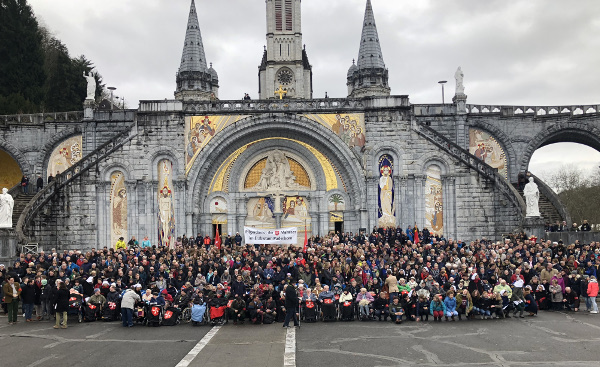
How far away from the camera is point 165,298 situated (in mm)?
18875

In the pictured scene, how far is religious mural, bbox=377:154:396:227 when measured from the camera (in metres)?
36.3

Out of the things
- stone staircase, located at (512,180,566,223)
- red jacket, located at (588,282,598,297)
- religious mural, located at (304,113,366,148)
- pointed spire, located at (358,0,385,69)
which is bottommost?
red jacket, located at (588,282,598,297)

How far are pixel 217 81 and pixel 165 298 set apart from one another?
79707 mm

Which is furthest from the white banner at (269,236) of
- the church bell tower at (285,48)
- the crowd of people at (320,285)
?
the church bell tower at (285,48)

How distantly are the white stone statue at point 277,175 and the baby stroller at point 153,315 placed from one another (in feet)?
65.6

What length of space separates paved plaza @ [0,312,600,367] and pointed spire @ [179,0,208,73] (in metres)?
46.2

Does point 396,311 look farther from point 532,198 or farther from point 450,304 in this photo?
point 532,198

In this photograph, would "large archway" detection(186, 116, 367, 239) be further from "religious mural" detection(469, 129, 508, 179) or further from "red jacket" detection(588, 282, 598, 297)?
"red jacket" detection(588, 282, 598, 297)

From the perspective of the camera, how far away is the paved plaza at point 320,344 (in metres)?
13.0

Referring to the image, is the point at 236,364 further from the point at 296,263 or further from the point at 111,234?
the point at 111,234

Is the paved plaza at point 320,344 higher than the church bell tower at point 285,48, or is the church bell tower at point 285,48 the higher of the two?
the church bell tower at point 285,48

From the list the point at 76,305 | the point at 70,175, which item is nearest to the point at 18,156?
the point at 70,175

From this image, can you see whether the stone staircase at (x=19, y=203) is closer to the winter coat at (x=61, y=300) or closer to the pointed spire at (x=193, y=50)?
the winter coat at (x=61, y=300)

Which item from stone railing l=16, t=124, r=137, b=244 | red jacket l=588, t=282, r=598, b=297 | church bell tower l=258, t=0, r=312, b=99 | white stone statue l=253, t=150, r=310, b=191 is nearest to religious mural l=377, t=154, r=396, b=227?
white stone statue l=253, t=150, r=310, b=191
